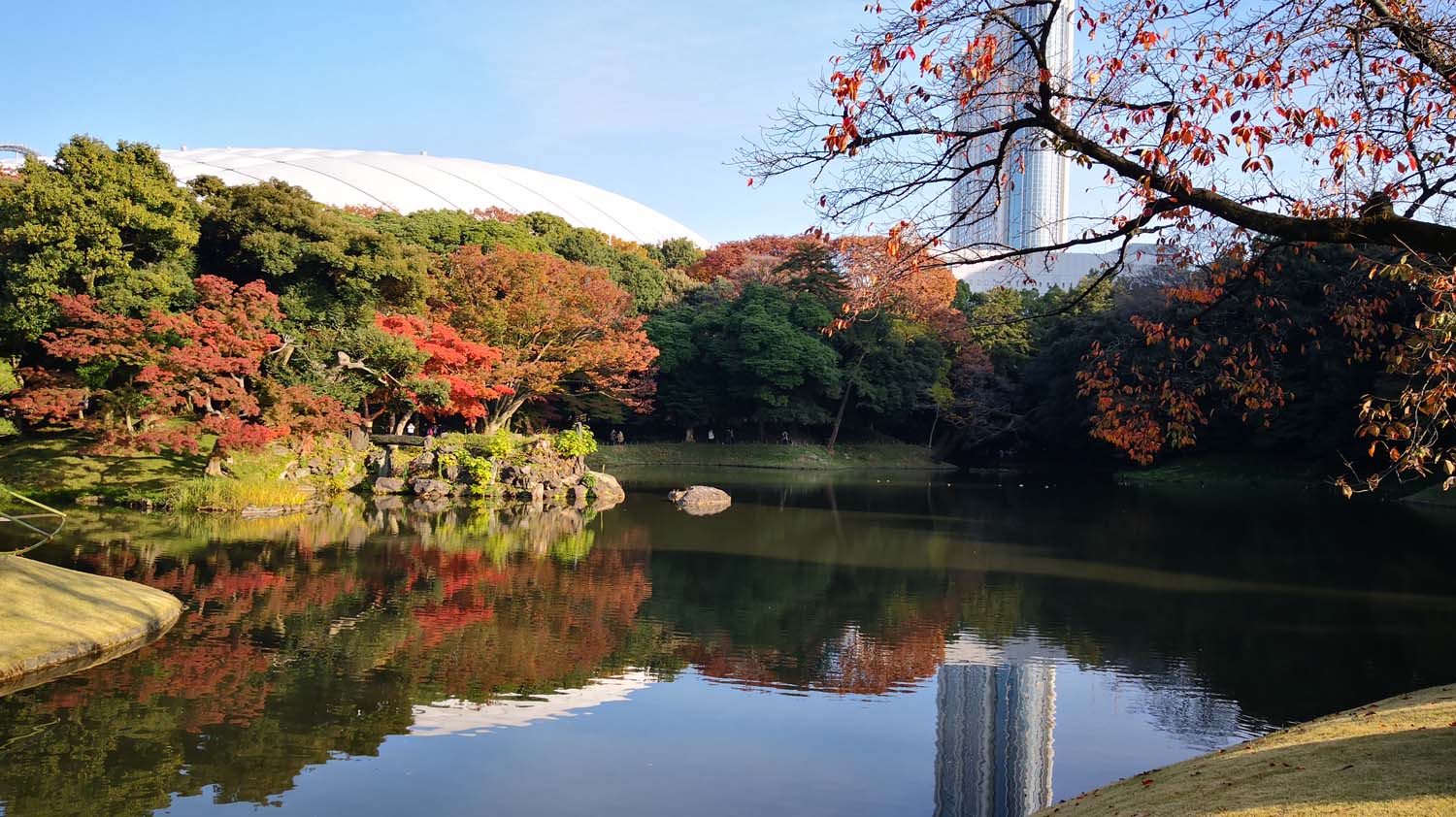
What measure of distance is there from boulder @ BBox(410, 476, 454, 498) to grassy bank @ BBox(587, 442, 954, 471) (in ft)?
39.5

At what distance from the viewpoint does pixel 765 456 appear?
117 feet

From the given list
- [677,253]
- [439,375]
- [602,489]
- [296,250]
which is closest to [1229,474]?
[602,489]

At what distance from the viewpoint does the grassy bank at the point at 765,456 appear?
34094 mm

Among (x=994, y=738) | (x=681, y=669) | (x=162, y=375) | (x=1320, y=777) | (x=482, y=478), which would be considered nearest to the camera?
(x=1320, y=777)

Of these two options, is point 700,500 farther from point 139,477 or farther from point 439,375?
point 139,477

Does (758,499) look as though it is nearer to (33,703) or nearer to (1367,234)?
(33,703)

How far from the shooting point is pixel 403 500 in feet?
65.8

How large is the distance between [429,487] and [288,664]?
12912 millimetres

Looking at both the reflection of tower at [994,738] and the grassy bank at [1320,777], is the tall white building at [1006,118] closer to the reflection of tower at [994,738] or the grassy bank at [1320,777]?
the grassy bank at [1320,777]

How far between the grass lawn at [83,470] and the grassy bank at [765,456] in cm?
1590

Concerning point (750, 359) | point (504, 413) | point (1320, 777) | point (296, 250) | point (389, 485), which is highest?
point (296, 250)

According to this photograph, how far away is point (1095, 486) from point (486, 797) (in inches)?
1034

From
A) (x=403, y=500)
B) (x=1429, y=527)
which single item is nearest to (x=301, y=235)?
(x=403, y=500)

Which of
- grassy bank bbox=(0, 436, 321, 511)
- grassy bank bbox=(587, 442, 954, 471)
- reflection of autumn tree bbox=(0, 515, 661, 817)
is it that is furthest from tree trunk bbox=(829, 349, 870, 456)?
reflection of autumn tree bbox=(0, 515, 661, 817)
